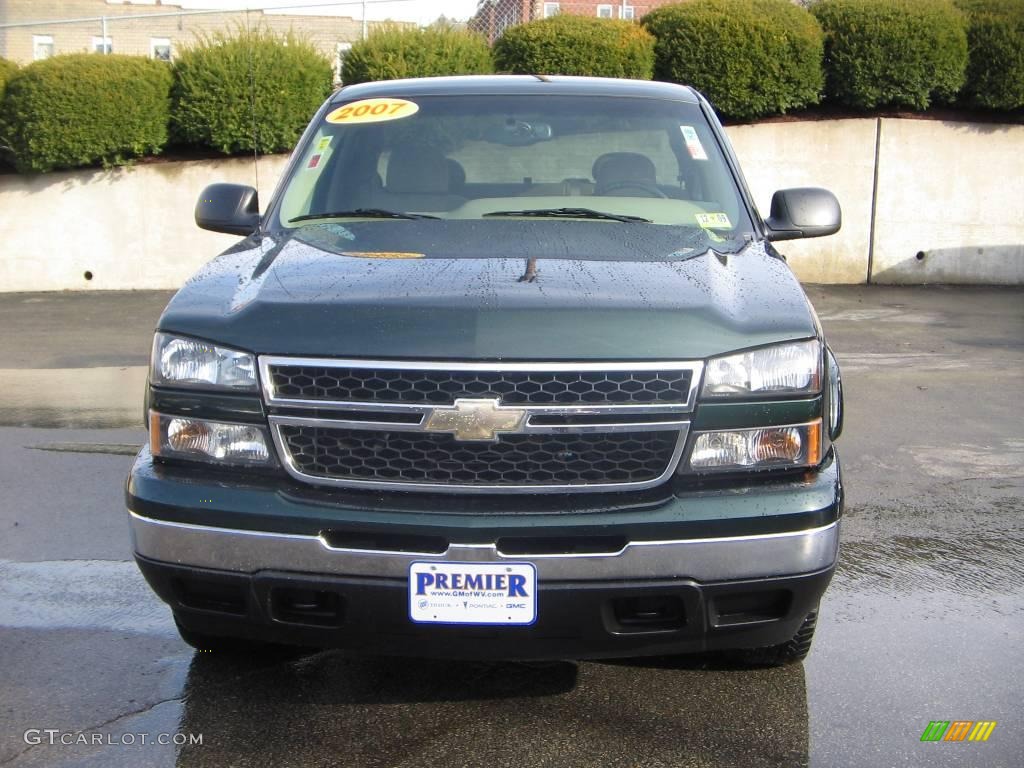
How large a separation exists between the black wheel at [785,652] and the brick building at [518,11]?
43.2ft

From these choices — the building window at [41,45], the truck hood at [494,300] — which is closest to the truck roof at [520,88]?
the truck hood at [494,300]

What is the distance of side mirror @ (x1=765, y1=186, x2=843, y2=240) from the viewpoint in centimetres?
460

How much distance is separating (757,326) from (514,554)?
87cm

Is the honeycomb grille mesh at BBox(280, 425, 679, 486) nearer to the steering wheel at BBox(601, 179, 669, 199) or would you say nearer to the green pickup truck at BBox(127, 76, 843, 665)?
the green pickup truck at BBox(127, 76, 843, 665)

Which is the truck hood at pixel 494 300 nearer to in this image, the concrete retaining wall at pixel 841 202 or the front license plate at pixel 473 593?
the front license plate at pixel 473 593

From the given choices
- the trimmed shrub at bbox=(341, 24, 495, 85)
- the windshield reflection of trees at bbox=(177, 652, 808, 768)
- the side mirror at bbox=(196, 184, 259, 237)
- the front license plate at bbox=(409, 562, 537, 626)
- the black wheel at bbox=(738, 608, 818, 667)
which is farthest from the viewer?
the trimmed shrub at bbox=(341, 24, 495, 85)

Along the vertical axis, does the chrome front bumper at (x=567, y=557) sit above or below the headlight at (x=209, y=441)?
below

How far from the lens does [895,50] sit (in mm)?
14016

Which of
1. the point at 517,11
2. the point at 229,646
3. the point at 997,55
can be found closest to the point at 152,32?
the point at 517,11

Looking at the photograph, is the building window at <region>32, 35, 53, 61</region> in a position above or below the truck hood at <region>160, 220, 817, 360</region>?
above

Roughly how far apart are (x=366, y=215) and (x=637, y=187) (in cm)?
104

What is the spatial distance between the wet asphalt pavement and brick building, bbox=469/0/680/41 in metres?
11.1

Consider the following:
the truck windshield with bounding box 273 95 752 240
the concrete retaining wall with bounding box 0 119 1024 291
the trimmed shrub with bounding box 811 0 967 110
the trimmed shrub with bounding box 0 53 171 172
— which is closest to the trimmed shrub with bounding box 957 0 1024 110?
the trimmed shrub with bounding box 811 0 967 110

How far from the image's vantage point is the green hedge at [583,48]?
13.9 meters
